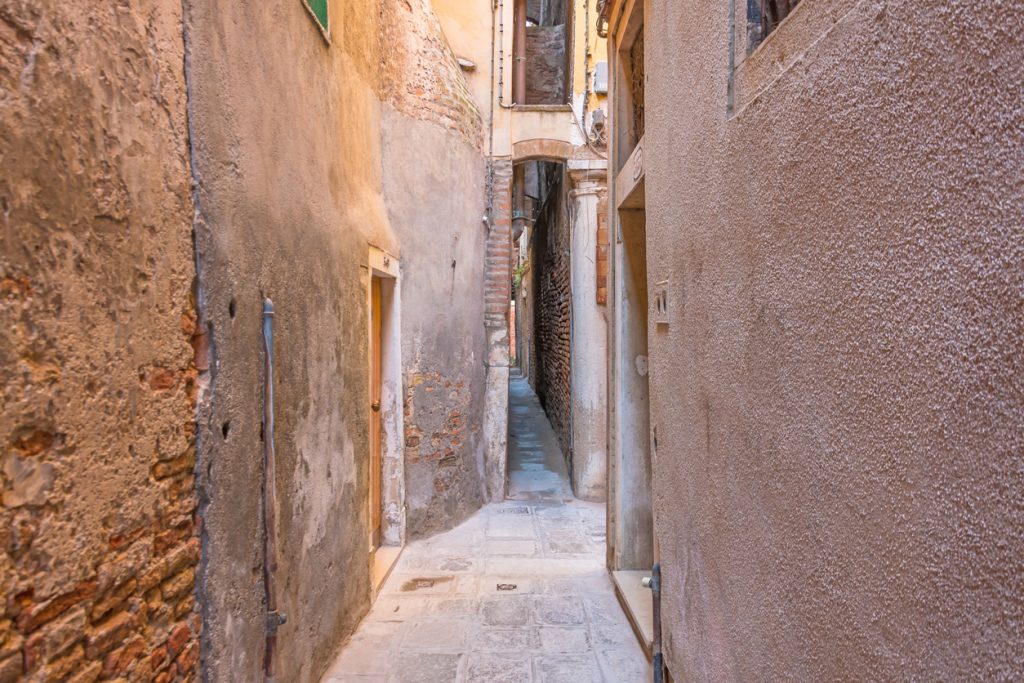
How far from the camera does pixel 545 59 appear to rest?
9.78m

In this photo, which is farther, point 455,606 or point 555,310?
point 555,310

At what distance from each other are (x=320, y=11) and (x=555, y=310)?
6946 mm

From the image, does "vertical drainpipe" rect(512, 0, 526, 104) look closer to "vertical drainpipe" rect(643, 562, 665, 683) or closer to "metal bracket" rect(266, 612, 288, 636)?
"vertical drainpipe" rect(643, 562, 665, 683)

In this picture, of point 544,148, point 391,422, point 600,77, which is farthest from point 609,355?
point 600,77

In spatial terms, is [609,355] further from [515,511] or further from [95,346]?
[95,346]

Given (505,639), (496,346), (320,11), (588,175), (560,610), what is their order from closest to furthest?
(320,11)
(505,639)
(560,610)
(496,346)
(588,175)

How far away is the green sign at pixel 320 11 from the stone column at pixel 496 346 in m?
3.42

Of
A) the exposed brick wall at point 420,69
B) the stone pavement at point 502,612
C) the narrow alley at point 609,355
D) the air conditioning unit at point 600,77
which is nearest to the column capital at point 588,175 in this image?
the air conditioning unit at point 600,77

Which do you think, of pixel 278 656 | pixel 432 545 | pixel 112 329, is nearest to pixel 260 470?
pixel 278 656

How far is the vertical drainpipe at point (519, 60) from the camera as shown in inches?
334

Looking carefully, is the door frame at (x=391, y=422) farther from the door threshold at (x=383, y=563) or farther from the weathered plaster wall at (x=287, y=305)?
the weathered plaster wall at (x=287, y=305)

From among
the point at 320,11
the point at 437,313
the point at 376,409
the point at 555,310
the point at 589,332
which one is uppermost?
the point at 320,11

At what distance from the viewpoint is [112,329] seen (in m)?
1.71

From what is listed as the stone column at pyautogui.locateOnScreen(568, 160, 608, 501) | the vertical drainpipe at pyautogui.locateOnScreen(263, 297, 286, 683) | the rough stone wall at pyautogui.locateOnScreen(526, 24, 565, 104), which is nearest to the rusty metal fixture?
the stone column at pyautogui.locateOnScreen(568, 160, 608, 501)
